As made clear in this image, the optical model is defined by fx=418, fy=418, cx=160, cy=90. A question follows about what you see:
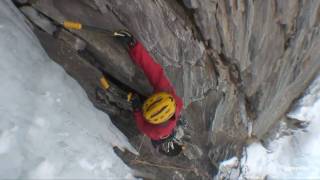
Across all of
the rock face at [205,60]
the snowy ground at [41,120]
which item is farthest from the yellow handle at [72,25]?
the snowy ground at [41,120]

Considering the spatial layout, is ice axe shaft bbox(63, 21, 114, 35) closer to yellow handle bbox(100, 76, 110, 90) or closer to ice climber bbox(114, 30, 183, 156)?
ice climber bbox(114, 30, 183, 156)

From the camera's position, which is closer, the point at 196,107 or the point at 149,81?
the point at 149,81

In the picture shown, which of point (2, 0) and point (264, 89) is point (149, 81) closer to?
point (2, 0)

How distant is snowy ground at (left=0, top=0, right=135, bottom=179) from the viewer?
4035 millimetres

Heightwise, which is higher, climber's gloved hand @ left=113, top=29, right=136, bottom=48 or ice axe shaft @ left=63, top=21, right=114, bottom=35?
ice axe shaft @ left=63, top=21, right=114, bottom=35

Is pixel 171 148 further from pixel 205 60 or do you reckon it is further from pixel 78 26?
pixel 78 26

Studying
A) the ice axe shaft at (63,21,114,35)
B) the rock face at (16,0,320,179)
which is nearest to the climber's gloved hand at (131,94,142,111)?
the rock face at (16,0,320,179)

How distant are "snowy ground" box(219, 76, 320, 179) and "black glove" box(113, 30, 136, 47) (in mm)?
5526

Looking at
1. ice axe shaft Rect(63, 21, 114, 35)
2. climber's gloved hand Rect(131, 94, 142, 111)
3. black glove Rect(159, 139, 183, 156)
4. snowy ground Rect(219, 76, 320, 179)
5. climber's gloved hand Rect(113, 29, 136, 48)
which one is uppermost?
ice axe shaft Rect(63, 21, 114, 35)

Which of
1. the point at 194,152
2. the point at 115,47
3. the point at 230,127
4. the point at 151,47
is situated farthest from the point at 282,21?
the point at 115,47

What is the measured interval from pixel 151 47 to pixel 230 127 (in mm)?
3840

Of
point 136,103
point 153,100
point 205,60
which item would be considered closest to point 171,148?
point 136,103

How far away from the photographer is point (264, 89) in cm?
909

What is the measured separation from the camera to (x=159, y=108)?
4.68m
